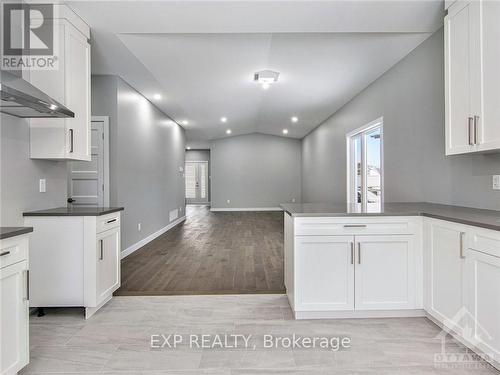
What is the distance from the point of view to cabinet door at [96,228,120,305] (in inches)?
104

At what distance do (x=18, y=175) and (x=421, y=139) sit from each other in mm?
3885

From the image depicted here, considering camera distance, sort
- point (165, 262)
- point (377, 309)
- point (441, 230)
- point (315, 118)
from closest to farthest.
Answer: point (441, 230) < point (377, 309) < point (165, 262) < point (315, 118)

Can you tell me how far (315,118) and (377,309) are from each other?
5.87 m

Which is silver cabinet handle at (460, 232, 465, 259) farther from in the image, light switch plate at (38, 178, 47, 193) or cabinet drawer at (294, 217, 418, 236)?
light switch plate at (38, 178, 47, 193)

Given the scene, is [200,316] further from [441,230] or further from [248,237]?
[248,237]

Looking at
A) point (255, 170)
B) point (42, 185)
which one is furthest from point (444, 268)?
point (255, 170)

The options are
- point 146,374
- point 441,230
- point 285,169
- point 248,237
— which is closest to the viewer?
point 146,374

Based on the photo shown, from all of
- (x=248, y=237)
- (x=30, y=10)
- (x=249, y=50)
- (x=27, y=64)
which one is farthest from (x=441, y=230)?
(x=248, y=237)

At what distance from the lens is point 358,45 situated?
11.4 feet

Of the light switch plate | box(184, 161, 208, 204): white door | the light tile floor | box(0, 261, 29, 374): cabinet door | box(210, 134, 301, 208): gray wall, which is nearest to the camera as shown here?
box(0, 261, 29, 374): cabinet door

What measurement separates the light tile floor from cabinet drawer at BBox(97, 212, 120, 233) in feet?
2.40

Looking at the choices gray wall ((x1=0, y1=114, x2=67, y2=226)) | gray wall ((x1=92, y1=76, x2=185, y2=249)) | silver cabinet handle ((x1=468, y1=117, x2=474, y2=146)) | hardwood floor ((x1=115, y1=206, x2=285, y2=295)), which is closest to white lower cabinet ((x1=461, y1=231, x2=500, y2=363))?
silver cabinet handle ((x1=468, y1=117, x2=474, y2=146))

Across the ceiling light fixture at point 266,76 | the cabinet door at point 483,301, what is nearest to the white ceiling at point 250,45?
the ceiling light fixture at point 266,76

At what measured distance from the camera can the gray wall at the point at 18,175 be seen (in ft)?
7.56
